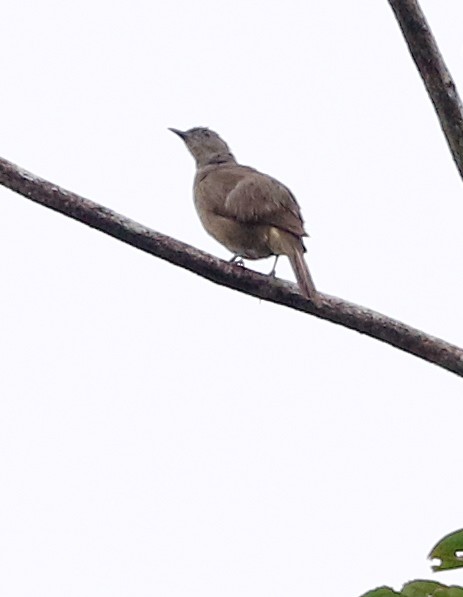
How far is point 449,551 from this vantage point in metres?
2.33

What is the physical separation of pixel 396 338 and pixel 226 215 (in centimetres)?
260

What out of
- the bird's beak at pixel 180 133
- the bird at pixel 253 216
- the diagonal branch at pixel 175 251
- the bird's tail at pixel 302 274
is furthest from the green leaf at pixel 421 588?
the bird's beak at pixel 180 133

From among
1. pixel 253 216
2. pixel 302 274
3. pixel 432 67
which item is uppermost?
pixel 253 216

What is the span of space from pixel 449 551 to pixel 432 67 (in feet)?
4.14

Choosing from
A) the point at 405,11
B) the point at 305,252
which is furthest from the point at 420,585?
the point at 305,252

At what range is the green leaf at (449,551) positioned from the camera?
Answer: 2293 mm

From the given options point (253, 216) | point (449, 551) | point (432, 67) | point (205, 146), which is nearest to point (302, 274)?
point (253, 216)

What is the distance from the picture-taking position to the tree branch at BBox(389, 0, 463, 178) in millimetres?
2910

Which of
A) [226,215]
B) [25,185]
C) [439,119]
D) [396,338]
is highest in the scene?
[226,215]

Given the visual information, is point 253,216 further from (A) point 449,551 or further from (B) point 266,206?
(A) point 449,551

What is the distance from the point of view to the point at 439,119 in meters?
2.94

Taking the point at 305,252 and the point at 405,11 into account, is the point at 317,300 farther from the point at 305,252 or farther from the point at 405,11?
the point at 305,252

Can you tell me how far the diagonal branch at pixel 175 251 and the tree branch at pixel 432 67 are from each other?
0.78 metres

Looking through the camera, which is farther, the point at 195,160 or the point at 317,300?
the point at 195,160
